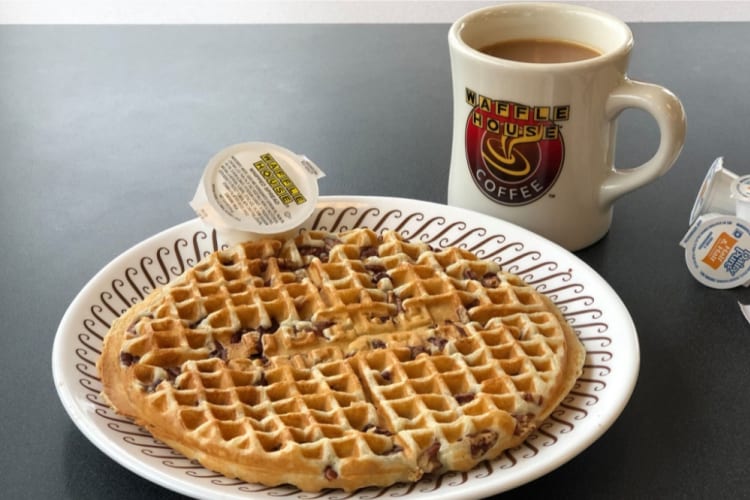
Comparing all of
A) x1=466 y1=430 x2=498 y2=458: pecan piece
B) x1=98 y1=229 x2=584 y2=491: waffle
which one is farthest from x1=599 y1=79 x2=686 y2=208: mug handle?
x1=466 y1=430 x2=498 y2=458: pecan piece

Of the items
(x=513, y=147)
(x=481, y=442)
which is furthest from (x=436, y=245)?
(x=481, y=442)

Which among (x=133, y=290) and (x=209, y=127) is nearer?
(x=133, y=290)

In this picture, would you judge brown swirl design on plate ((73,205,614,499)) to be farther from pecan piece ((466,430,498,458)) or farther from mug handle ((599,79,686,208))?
mug handle ((599,79,686,208))

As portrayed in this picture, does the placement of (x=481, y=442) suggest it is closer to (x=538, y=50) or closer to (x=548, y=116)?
(x=548, y=116)

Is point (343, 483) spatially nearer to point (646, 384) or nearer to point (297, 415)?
point (297, 415)

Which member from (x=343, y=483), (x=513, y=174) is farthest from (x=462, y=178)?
(x=343, y=483)

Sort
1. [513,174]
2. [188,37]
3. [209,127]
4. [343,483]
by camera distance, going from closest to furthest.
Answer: [343,483] < [513,174] < [209,127] < [188,37]

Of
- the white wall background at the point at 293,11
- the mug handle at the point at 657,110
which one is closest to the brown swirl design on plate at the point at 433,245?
the mug handle at the point at 657,110
